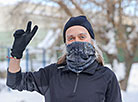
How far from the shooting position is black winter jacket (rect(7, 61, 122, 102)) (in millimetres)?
→ 1460

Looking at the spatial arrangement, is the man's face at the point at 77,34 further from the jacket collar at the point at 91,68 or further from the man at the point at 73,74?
the jacket collar at the point at 91,68

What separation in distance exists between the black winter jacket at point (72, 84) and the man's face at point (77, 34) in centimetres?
23

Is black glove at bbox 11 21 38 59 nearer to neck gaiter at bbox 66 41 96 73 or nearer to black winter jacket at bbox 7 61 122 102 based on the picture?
black winter jacket at bbox 7 61 122 102

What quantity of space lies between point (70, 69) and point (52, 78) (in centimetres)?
16

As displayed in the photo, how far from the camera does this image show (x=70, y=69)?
1.56 metres

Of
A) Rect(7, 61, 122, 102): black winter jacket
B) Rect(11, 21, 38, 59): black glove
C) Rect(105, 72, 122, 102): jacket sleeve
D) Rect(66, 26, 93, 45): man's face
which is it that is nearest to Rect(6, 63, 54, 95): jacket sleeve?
Rect(7, 61, 122, 102): black winter jacket

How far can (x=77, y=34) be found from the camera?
1.64 metres

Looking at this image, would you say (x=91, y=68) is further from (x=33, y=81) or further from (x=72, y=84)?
(x=33, y=81)

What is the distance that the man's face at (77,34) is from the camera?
1.64 m

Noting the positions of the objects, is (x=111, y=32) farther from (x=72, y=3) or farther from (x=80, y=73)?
(x=80, y=73)

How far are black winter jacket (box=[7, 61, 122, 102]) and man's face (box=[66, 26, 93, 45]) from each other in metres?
0.23

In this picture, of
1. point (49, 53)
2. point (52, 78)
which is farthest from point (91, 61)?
point (49, 53)

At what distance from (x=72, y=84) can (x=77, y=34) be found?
43 centimetres

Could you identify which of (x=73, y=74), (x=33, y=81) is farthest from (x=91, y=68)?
(x=33, y=81)
